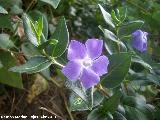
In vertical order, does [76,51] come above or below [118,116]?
above

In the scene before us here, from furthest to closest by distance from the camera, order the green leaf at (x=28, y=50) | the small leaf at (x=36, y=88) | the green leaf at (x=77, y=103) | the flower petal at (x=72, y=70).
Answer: the small leaf at (x=36, y=88)
the green leaf at (x=28, y=50)
the green leaf at (x=77, y=103)
the flower petal at (x=72, y=70)

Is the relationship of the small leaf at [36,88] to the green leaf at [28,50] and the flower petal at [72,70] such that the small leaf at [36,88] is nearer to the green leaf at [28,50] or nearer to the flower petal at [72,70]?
the green leaf at [28,50]

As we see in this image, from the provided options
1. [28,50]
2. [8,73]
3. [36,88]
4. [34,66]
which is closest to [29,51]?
[28,50]

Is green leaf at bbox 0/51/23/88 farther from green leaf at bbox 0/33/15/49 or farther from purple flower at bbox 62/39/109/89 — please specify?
purple flower at bbox 62/39/109/89

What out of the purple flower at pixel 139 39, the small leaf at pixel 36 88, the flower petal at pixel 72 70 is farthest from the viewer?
the small leaf at pixel 36 88

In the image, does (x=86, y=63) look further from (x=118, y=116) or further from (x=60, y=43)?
(x=118, y=116)

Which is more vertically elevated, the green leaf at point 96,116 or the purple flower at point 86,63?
the purple flower at point 86,63

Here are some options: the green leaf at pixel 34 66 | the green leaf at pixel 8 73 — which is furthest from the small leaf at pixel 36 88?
the green leaf at pixel 34 66
